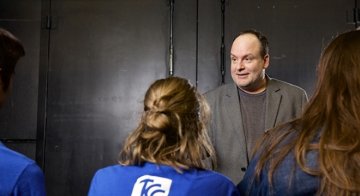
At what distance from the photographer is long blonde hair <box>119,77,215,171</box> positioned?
1221 millimetres

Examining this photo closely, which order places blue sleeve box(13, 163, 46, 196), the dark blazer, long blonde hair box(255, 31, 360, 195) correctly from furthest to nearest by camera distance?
the dark blazer < blue sleeve box(13, 163, 46, 196) < long blonde hair box(255, 31, 360, 195)

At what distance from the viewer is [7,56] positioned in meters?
1.04

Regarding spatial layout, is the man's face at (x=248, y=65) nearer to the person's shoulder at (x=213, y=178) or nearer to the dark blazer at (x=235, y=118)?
the dark blazer at (x=235, y=118)

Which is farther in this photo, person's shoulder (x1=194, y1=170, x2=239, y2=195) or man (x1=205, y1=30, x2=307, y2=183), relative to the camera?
man (x1=205, y1=30, x2=307, y2=183)

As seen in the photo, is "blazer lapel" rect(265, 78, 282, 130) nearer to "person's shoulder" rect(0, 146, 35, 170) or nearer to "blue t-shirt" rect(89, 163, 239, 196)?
"blue t-shirt" rect(89, 163, 239, 196)

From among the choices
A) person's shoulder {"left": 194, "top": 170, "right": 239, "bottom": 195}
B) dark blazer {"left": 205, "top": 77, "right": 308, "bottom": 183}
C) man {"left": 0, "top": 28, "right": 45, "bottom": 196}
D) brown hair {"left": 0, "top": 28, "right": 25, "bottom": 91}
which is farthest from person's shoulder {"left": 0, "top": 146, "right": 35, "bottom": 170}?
dark blazer {"left": 205, "top": 77, "right": 308, "bottom": 183}

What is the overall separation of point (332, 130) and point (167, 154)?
49cm

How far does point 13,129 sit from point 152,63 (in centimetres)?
110

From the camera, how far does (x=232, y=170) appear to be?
2.11 meters

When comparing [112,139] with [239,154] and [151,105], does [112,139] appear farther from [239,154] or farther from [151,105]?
[151,105]

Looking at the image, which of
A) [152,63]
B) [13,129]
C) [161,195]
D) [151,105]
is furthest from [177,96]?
[13,129]

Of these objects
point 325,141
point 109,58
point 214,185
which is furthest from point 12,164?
point 109,58

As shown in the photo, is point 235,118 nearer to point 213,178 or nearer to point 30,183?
point 213,178

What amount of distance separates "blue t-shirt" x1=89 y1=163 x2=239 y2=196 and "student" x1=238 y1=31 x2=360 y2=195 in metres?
0.20
